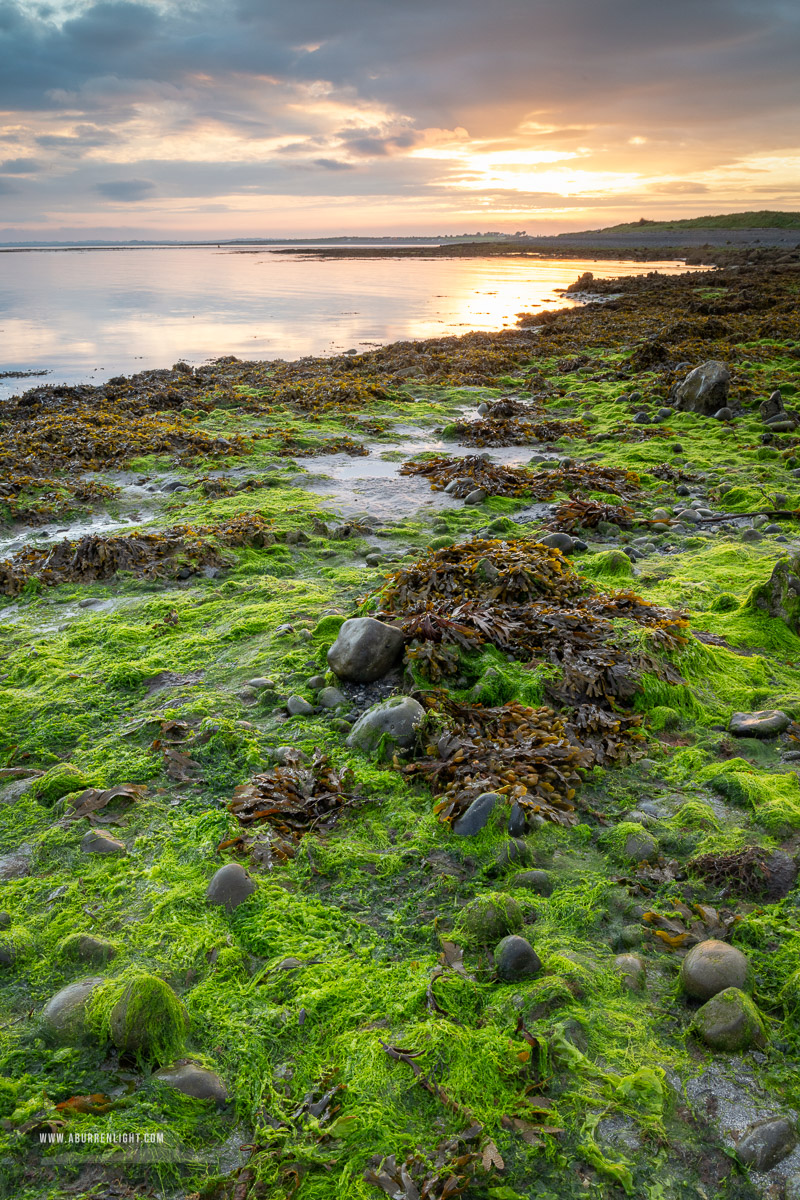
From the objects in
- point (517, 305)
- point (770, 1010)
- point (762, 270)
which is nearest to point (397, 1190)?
point (770, 1010)

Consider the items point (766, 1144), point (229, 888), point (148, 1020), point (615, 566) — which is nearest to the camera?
point (766, 1144)

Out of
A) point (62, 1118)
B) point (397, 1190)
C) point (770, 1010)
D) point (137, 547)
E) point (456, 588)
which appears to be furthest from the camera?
point (137, 547)

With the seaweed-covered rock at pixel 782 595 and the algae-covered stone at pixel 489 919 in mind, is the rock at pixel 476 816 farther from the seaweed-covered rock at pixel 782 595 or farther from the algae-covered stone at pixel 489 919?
the seaweed-covered rock at pixel 782 595

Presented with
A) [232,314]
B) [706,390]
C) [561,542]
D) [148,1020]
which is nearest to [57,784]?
[148,1020]

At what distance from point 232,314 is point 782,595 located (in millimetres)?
28344

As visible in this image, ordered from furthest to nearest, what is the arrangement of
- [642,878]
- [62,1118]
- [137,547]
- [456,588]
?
1. [137,547]
2. [456,588]
3. [642,878]
4. [62,1118]

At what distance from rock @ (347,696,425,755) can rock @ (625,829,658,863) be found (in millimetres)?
1143

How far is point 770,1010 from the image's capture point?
2201 mm

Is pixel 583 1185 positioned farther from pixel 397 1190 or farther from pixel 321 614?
pixel 321 614

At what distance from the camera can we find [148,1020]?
212 cm

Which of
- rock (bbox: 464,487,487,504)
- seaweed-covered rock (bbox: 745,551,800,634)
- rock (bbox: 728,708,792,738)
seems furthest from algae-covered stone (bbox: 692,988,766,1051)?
rock (bbox: 464,487,487,504)

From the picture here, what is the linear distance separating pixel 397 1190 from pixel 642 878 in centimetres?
146

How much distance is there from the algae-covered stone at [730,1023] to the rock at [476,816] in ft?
3.52

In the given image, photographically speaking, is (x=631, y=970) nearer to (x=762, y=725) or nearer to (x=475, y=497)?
(x=762, y=725)
